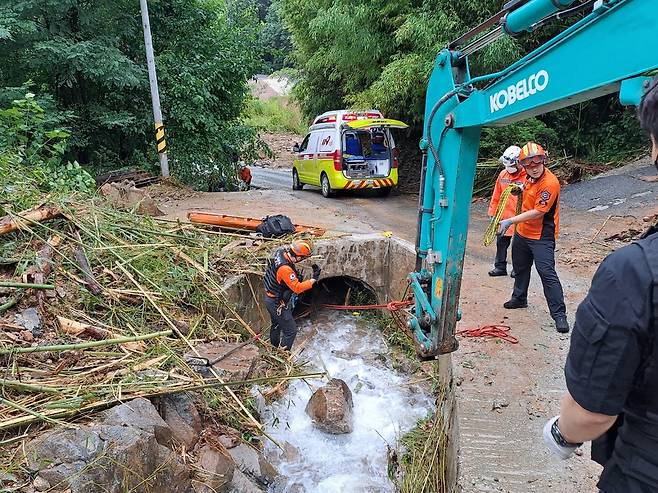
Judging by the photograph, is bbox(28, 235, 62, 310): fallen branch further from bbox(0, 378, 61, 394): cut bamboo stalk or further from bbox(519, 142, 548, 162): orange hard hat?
bbox(519, 142, 548, 162): orange hard hat

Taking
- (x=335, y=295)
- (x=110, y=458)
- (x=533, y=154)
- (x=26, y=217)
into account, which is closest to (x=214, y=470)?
(x=110, y=458)

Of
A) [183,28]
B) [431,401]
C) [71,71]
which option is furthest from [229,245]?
[183,28]

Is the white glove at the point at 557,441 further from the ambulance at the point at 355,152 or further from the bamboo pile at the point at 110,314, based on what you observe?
the ambulance at the point at 355,152

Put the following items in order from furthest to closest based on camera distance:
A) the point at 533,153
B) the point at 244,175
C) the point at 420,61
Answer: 1. the point at 244,175
2. the point at 420,61
3. the point at 533,153

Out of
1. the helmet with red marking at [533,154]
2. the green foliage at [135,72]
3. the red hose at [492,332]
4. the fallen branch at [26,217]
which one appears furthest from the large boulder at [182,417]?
the green foliage at [135,72]

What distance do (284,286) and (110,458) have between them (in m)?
3.26

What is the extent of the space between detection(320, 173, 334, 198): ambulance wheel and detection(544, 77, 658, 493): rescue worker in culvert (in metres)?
11.8

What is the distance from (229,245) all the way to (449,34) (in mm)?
7198

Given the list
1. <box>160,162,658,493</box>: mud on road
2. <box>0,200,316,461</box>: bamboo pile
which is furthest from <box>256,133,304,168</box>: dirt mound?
<box>0,200,316,461</box>: bamboo pile

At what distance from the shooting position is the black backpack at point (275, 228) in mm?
8008

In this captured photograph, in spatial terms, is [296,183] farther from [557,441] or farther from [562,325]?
[557,441]

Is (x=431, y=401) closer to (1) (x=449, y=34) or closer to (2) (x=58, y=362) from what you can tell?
(2) (x=58, y=362)

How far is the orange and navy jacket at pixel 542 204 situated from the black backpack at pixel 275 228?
3.87 meters

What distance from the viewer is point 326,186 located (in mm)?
13211
